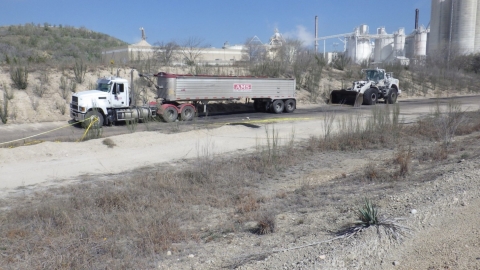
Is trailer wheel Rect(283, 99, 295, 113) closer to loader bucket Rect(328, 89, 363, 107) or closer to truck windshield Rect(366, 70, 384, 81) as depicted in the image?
loader bucket Rect(328, 89, 363, 107)

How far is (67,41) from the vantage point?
206 ft

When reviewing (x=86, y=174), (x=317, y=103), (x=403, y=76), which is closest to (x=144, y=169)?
(x=86, y=174)

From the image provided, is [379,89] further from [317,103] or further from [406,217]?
[406,217]

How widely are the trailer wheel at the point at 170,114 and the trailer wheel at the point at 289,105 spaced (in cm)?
894

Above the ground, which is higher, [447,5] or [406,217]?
[447,5]

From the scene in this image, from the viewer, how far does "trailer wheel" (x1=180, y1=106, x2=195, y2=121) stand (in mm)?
24219

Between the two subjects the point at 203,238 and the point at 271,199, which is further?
the point at 271,199

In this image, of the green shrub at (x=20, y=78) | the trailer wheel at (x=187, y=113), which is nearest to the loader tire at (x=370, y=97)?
the trailer wheel at (x=187, y=113)

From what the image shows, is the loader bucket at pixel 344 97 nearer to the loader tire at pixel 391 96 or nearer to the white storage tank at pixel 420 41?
the loader tire at pixel 391 96

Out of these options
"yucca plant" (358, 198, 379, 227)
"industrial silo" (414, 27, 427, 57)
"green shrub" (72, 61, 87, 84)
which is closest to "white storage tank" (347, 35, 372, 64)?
"industrial silo" (414, 27, 427, 57)

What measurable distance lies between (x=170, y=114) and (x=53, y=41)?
4439cm

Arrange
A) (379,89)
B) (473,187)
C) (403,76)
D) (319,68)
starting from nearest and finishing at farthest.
Result: (473,187) < (379,89) < (319,68) < (403,76)

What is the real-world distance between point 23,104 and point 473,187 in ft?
80.2

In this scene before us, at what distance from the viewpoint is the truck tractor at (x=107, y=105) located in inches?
827
